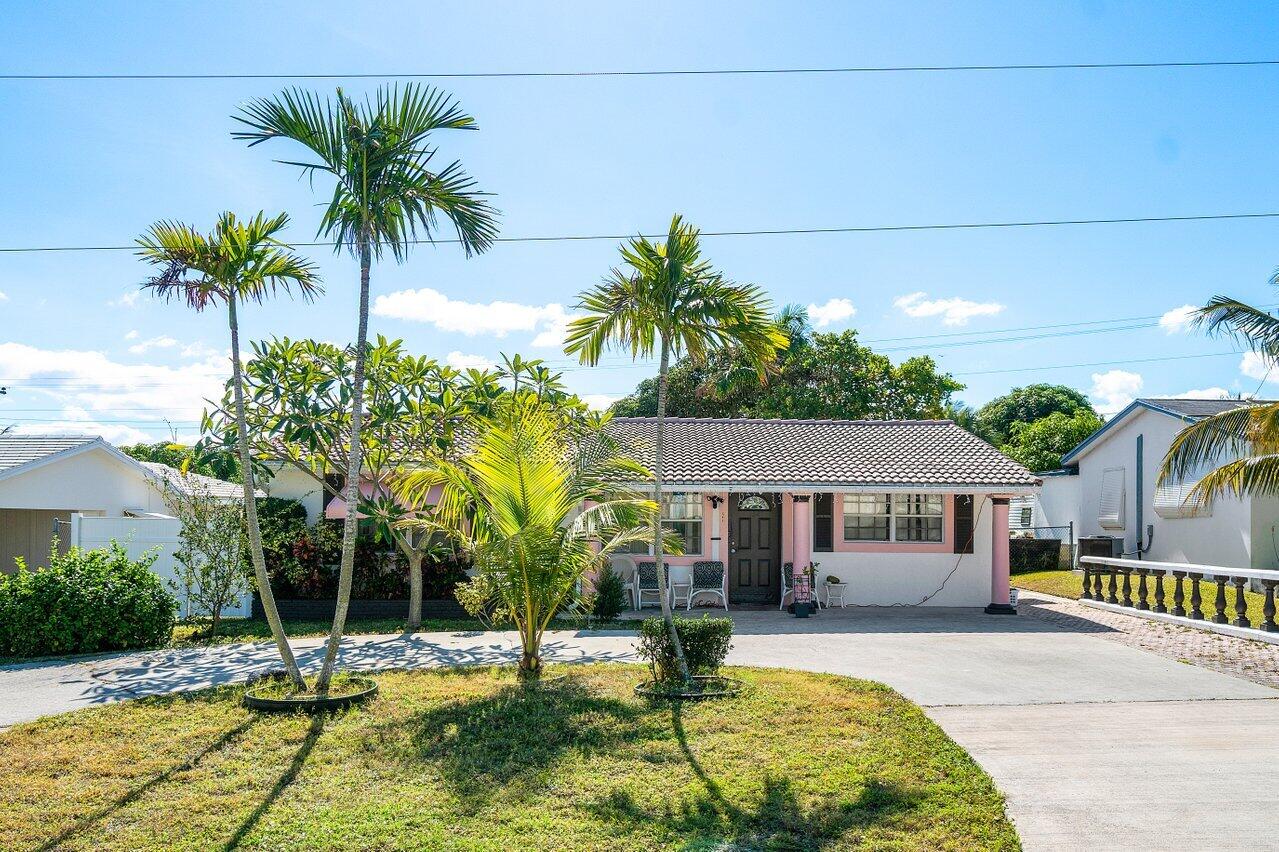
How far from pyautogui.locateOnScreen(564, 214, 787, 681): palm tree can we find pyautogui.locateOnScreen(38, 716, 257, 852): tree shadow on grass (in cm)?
417

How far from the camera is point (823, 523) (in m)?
17.8

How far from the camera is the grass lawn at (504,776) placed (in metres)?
5.44

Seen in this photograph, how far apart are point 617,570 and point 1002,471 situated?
7.60m

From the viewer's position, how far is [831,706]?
337 inches

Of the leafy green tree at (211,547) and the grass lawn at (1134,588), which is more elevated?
the leafy green tree at (211,547)

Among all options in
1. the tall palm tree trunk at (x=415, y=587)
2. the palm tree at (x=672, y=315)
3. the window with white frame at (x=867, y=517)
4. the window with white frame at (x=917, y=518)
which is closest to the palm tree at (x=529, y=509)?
the palm tree at (x=672, y=315)

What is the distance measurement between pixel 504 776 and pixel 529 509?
363cm

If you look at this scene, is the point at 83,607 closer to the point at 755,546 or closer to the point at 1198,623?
the point at 755,546

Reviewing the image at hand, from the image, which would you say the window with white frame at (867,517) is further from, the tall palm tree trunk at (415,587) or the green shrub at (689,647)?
the green shrub at (689,647)

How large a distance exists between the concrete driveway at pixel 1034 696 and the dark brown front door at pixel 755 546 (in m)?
2.14

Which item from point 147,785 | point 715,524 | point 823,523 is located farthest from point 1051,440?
point 147,785

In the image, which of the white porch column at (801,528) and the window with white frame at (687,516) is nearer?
the white porch column at (801,528)

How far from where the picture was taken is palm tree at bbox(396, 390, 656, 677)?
31.5 feet

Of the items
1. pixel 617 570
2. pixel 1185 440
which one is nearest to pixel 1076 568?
pixel 1185 440
